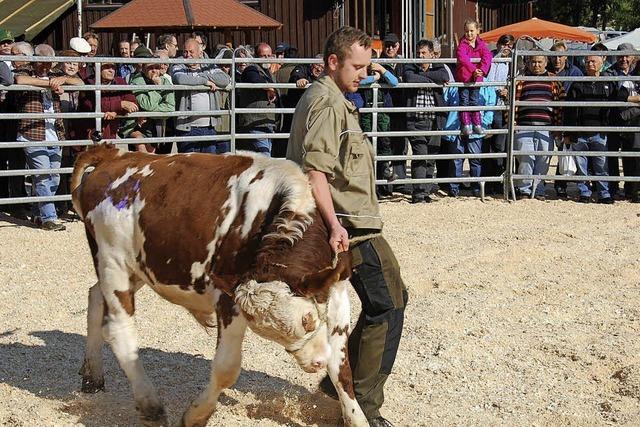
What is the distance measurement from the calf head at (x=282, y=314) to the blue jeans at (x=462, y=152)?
332 inches

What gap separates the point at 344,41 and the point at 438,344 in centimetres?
249

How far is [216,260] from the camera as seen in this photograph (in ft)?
15.3

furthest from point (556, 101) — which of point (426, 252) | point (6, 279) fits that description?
point (6, 279)

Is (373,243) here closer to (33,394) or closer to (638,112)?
(33,394)

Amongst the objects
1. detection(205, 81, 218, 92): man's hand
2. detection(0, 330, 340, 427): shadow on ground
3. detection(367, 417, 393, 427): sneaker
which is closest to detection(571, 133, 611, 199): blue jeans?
detection(205, 81, 218, 92): man's hand

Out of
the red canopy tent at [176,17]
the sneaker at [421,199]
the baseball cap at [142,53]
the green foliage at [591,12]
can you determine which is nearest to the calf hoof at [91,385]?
the baseball cap at [142,53]

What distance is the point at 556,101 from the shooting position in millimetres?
12281

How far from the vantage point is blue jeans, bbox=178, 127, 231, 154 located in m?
11.2

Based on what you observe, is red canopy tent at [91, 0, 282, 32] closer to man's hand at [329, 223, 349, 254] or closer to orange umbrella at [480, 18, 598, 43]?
orange umbrella at [480, 18, 598, 43]

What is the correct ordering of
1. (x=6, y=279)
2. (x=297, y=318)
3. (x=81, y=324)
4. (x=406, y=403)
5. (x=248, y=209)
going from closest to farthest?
(x=297, y=318), (x=248, y=209), (x=406, y=403), (x=81, y=324), (x=6, y=279)

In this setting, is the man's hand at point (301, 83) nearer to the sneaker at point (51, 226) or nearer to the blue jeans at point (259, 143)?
the blue jeans at point (259, 143)

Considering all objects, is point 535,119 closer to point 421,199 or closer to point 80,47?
point 421,199

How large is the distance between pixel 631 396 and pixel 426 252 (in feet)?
A: 12.7

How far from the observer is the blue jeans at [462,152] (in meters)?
12.5
